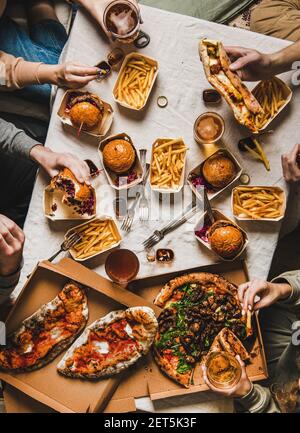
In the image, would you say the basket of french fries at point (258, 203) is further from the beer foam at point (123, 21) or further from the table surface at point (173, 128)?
the beer foam at point (123, 21)

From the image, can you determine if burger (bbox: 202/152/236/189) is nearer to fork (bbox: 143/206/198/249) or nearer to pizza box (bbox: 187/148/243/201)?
pizza box (bbox: 187/148/243/201)

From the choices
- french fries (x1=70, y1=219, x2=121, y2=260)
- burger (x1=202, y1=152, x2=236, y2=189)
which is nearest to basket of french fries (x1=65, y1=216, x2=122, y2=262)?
french fries (x1=70, y1=219, x2=121, y2=260)

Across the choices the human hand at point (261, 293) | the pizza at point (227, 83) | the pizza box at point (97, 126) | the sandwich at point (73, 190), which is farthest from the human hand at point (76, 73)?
the human hand at point (261, 293)

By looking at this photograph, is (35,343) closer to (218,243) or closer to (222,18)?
(218,243)

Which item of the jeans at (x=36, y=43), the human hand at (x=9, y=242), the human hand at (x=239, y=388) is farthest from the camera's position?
the jeans at (x=36, y=43)

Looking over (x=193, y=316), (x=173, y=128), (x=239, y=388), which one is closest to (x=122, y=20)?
(x=173, y=128)

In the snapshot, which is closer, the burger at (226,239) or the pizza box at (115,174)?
the burger at (226,239)
